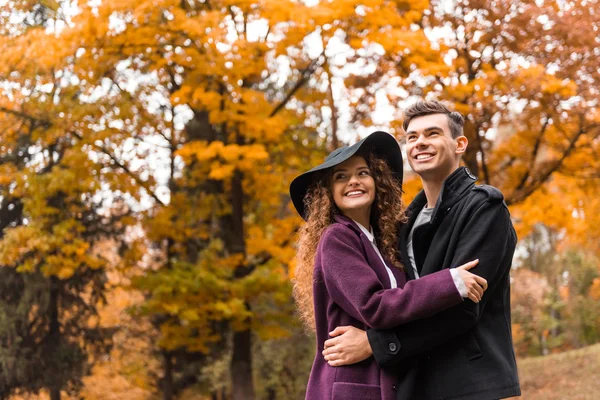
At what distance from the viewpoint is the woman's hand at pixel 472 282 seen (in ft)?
7.88

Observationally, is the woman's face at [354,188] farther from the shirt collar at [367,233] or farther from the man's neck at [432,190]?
the man's neck at [432,190]

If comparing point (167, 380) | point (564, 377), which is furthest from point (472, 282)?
point (167, 380)

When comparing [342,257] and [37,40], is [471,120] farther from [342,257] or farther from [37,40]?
[342,257]

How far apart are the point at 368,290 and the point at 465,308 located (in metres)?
0.36

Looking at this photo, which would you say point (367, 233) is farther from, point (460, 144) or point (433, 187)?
point (460, 144)

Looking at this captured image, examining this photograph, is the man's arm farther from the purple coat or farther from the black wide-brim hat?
the black wide-brim hat

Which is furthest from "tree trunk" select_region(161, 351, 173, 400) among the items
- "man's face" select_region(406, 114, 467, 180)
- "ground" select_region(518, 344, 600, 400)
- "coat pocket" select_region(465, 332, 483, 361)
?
"coat pocket" select_region(465, 332, 483, 361)

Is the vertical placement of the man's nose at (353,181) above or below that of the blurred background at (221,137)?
below

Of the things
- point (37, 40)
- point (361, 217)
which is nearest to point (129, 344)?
point (37, 40)

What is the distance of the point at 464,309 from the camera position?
245 centimetres

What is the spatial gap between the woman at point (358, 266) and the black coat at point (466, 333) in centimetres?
7

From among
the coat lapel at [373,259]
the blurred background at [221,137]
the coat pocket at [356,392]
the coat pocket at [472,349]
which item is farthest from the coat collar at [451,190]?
the blurred background at [221,137]

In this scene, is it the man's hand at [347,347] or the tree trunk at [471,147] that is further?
the tree trunk at [471,147]

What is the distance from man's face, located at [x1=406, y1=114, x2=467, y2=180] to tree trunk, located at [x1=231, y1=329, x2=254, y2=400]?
9.88 metres
